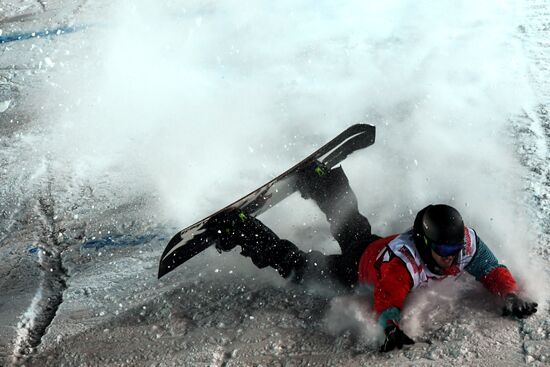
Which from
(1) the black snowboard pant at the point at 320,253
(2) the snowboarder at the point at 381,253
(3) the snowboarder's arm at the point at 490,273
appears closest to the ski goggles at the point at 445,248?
(2) the snowboarder at the point at 381,253

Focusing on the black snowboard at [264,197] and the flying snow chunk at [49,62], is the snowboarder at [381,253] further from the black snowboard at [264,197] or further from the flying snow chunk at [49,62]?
the flying snow chunk at [49,62]

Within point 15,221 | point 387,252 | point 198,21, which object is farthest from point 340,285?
point 198,21

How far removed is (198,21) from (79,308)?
7745 mm

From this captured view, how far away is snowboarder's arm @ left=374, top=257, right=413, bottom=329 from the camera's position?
3.43 meters

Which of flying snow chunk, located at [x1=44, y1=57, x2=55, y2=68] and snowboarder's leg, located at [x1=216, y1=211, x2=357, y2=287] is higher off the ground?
snowboarder's leg, located at [x1=216, y1=211, x2=357, y2=287]

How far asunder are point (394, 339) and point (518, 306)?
2.82 ft

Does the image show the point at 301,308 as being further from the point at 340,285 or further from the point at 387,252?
the point at 387,252

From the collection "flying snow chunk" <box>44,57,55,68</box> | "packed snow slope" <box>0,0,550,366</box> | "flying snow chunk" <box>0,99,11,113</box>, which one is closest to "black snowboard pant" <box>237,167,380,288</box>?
"packed snow slope" <box>0,0,550,366</box>

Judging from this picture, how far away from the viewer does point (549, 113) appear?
21.0ft

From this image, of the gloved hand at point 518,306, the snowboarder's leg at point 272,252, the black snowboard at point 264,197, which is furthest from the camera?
the snowboarder's leg at point 272,252

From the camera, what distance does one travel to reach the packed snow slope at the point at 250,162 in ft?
12.9

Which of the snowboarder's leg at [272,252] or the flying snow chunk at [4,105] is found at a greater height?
the snowboarder's leg at [272,252]

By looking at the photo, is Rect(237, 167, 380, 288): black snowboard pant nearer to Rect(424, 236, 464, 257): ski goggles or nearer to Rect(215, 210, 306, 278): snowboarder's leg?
Rect(215, 210, 306, 278): snowboarder's leg

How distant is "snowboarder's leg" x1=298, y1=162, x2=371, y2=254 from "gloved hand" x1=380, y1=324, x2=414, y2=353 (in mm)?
1089
